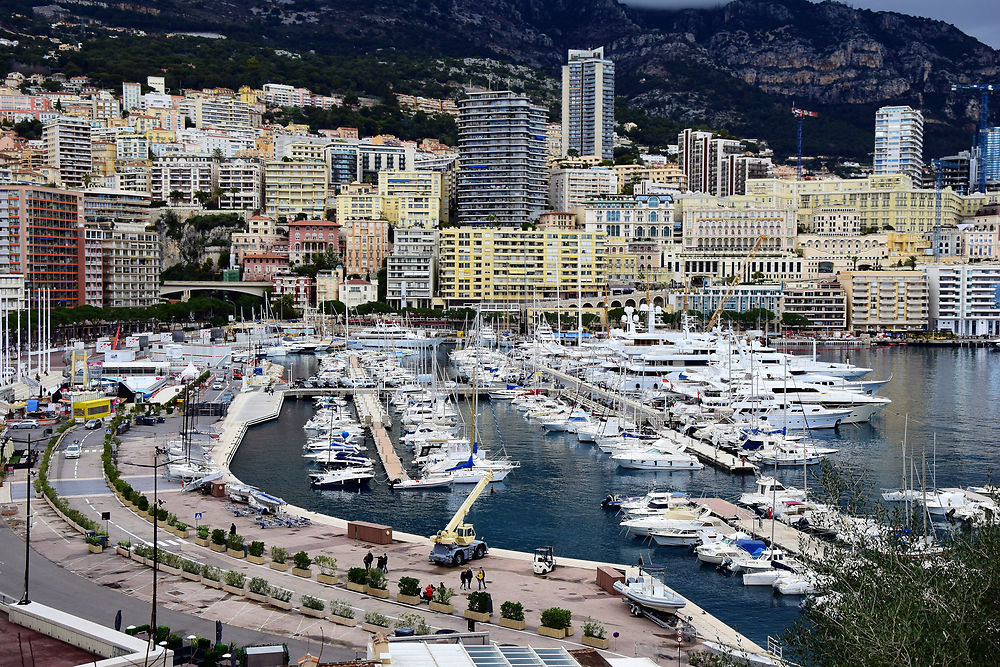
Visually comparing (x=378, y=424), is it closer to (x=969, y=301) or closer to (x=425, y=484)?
(x=425, y=484)

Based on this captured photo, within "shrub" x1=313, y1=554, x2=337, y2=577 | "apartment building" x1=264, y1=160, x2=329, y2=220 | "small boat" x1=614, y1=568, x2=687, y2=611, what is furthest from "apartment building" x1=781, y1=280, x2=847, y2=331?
"shrub" x1=313, y1=554, x2=337, y2=577

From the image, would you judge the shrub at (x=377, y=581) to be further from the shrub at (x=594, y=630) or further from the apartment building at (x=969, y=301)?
the apartment building at (x=969, y=301)

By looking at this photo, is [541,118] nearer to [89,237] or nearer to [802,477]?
[89,237]

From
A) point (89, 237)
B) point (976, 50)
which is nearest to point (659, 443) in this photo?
point (89, 237)

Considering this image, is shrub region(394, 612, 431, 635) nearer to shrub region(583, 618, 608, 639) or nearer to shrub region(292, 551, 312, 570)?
shrub region(583, 618, 608, 639)

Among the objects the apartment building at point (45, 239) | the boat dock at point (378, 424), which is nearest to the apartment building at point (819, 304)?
the boat dock at point (378, 424)
